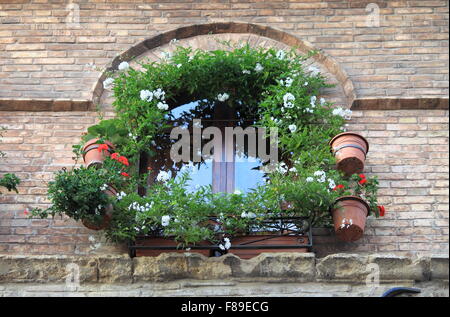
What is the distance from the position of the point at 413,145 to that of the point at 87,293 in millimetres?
2973

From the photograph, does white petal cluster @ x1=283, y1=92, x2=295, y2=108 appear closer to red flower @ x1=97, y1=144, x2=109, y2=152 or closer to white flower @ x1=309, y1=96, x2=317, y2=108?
white flower @ x1=309, y1=96, x2=317, y2=108

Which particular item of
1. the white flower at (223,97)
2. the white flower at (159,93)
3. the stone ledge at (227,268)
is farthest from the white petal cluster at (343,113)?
the stone ledge at (227,268)

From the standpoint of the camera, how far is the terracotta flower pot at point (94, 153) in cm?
751

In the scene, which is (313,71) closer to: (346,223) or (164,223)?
(346,223)

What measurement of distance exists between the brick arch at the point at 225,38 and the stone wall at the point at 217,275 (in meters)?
2.09

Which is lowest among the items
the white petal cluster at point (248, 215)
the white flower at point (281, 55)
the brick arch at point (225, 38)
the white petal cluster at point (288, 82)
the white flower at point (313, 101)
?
the white petal cluster at point (248, 215)

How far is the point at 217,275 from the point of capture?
6785 millimetres

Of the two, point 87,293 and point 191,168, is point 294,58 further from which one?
point 87,293

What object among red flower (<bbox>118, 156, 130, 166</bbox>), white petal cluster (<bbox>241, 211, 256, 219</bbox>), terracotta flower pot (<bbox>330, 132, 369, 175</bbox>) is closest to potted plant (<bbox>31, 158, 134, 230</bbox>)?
red flower (<bbox>118, 156, 130, 166</bbox>)

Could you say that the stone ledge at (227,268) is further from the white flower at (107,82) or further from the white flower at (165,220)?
the white flower at (107,82)

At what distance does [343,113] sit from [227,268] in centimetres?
193

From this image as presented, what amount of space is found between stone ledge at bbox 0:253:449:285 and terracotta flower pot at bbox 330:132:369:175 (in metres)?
0.95

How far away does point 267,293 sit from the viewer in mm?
6680

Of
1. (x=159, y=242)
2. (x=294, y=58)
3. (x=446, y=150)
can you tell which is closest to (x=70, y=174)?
(x=159, y=242)
